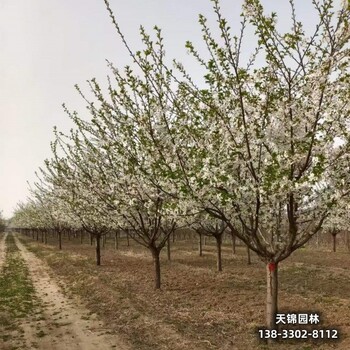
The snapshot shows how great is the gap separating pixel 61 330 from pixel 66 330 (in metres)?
0.18

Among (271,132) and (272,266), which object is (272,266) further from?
(271,132)

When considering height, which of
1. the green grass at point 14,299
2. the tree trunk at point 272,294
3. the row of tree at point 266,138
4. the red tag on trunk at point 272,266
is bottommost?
the green grass at point 14,299

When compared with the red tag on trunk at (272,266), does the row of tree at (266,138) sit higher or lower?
higher

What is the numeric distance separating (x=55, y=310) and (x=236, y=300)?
23.3ft

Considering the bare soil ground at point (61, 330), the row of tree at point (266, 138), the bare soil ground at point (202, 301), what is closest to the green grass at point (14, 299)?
the bare soil ground at point (61, 330)

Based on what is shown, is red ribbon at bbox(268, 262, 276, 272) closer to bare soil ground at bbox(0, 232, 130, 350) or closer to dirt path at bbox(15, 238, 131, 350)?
dirt path at bbox(15, 238, 131, 350)

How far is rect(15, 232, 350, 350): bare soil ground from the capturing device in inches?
400

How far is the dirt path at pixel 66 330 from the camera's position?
10.1m

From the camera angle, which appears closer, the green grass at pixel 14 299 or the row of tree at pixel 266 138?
the row of tree at pixel 266 138

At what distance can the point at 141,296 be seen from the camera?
51.1 feet

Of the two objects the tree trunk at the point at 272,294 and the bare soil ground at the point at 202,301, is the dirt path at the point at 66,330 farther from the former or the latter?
the tree trunk at the point at 272,294

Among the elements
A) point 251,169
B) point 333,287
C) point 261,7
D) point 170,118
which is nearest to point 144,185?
point 170,118

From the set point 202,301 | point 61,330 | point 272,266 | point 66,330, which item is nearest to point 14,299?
point 61,330

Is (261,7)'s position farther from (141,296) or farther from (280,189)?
(141,296)
